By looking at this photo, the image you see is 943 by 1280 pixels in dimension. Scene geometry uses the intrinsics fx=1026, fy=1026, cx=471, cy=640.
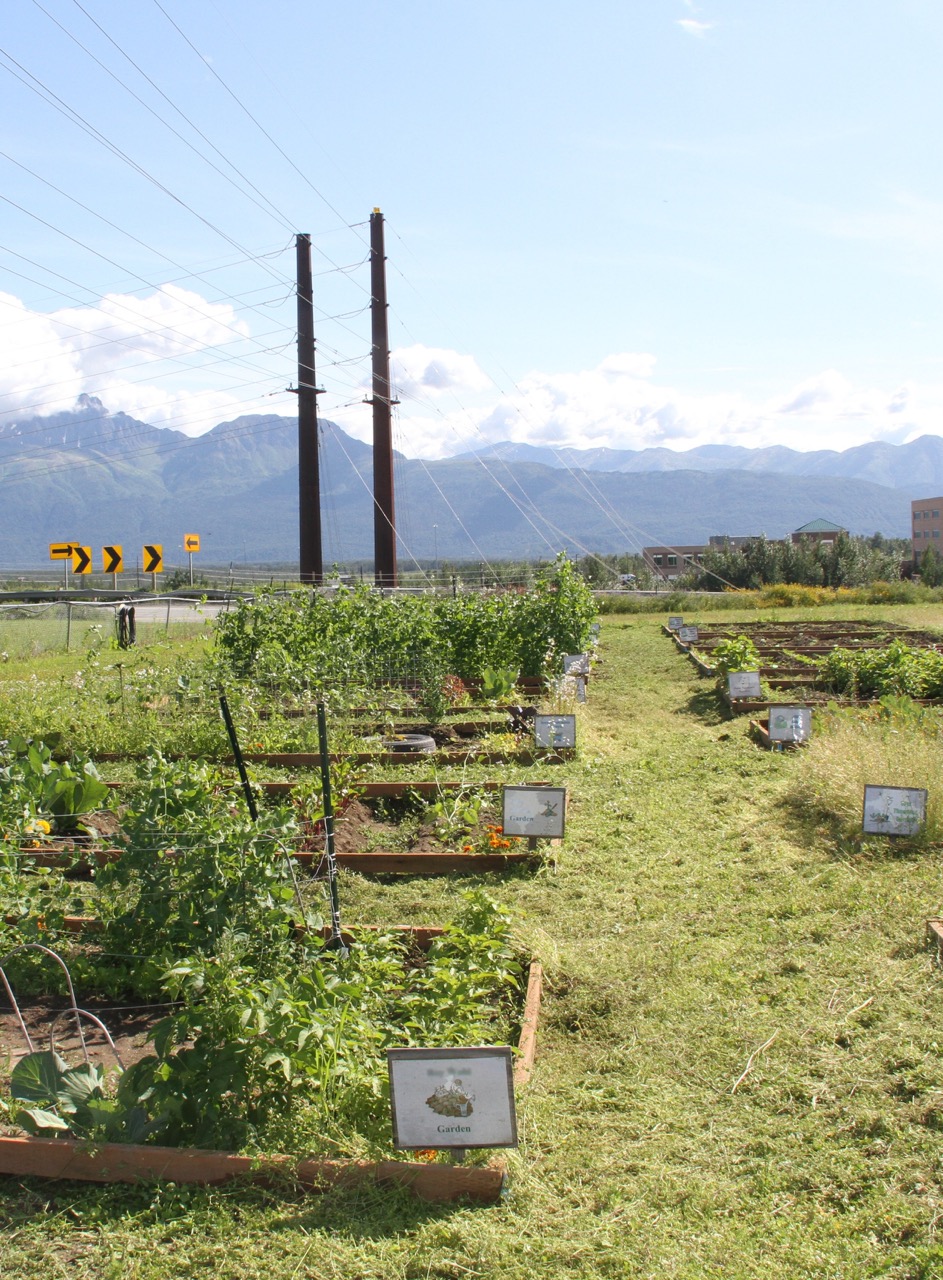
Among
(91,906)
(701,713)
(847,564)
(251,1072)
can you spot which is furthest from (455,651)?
(847,564)

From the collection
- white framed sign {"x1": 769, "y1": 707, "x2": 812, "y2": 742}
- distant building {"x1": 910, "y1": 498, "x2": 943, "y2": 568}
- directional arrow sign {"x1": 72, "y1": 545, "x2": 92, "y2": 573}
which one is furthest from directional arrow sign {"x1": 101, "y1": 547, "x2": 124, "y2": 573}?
distant building {"x1": 910, "y1": 498, "x2": 943, "y2": 568}

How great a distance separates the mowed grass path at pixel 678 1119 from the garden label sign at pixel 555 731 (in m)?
2.70

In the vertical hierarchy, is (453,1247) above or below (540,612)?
below

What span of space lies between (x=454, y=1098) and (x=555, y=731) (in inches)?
221

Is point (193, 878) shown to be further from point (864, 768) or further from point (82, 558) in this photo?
point (82, 558)

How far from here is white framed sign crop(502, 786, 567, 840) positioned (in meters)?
5.70

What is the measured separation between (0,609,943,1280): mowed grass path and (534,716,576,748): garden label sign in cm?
270

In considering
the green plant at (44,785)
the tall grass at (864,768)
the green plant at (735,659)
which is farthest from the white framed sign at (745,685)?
the green plant at (44,785)

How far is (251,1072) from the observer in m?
3.13

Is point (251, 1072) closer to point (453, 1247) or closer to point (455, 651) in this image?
point (453, 1247)

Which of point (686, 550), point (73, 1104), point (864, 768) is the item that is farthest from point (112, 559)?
point (686, 550)

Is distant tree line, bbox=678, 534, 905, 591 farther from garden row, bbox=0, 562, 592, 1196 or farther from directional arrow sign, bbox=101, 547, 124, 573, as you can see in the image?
garden row, bbox=0, 562, 592, 1196

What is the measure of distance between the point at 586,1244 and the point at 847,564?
113ft

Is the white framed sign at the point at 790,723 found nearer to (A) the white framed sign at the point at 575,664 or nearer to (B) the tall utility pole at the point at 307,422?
(A) the white framed sign at the point at 575,664
